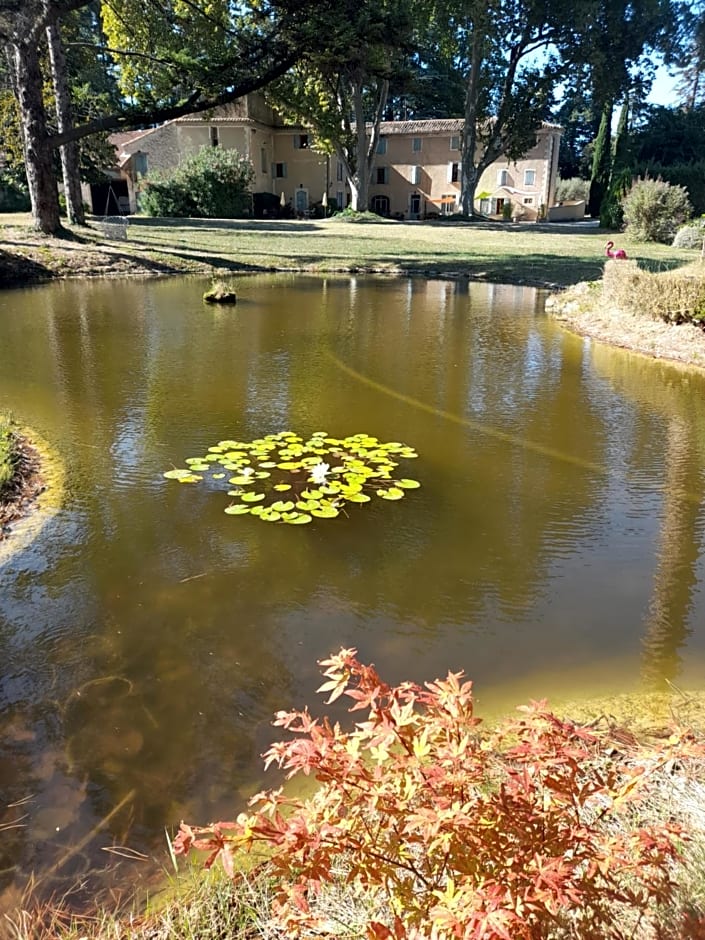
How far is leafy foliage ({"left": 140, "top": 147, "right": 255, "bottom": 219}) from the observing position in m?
36.6

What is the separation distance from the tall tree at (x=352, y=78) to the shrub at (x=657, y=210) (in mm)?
10780

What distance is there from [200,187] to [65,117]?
47.6 ft

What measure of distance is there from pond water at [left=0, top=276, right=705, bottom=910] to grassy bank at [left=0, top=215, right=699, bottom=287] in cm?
1036

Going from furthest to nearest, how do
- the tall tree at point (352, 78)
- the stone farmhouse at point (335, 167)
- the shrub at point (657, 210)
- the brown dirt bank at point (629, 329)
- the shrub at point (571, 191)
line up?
the shrub at point (571, 191)
the stone farmhouse at point (335, 167)
the shrub at point (657, 210)
the tall tree at point (352, 78)
the brown dirt bank at point (629, 329)

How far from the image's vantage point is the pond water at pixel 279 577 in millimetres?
3006

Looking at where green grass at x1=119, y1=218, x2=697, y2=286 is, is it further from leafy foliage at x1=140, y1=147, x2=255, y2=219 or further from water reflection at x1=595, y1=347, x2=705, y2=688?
water reflection at x1=595, y1=347, x2=705, y2=688

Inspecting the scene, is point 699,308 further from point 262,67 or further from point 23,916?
point 262,67

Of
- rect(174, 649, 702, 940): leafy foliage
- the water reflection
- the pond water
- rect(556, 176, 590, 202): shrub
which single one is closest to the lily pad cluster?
the pond water

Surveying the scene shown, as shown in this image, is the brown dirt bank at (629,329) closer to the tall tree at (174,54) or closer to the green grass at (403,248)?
the green grass at (403,248)

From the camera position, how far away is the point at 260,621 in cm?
400

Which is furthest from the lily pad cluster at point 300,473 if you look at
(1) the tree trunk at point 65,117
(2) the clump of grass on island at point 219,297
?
(1) the tree trunk at point 65,117

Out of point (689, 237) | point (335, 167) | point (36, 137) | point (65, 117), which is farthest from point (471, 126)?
point (36, 137)

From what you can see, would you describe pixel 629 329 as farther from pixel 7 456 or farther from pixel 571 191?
pixel 571 191

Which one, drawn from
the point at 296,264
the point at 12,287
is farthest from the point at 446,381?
the point at 296,264
